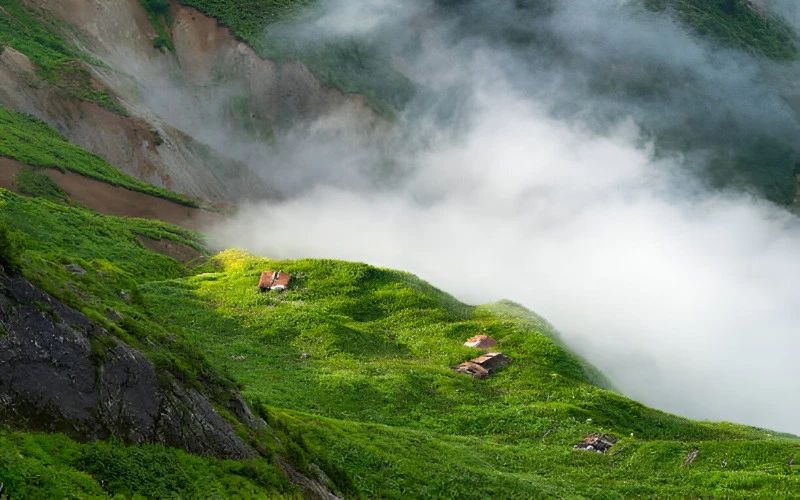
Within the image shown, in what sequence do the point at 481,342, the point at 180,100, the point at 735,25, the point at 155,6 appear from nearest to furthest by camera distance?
the point at 481,342, the point at 180,100, the point at 155,6, the point at 735,25

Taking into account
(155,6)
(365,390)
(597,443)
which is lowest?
(597,443)

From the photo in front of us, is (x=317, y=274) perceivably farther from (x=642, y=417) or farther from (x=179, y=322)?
(x=642, y=417)

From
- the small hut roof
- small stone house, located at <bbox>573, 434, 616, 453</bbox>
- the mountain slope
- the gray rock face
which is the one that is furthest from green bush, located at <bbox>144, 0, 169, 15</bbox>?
the gray rock face

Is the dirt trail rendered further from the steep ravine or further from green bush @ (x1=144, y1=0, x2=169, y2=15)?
green bush @ (x1=144, y1=0, x2=169, y2=15)

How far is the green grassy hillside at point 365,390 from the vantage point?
18344mm

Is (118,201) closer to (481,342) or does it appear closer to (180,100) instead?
(180,100)

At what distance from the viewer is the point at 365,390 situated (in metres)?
36.7

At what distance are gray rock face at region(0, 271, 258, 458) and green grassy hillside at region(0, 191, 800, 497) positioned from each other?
0.48 m

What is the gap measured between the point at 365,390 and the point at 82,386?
2166 cm

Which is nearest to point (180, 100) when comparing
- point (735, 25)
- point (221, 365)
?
point (221, 365)

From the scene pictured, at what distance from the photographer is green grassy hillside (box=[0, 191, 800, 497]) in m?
18.3

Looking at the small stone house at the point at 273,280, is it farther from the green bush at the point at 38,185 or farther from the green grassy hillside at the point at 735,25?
the green grassy hillside at the point at 735,25

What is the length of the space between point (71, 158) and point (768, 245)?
85.4 m

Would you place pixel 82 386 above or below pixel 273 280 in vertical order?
below
